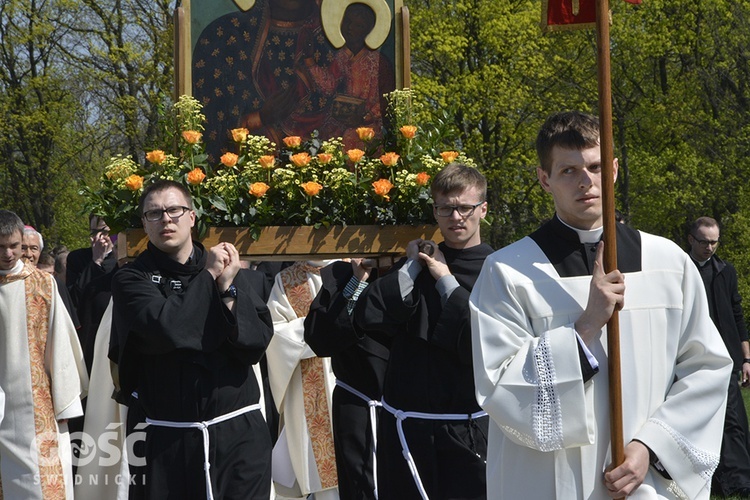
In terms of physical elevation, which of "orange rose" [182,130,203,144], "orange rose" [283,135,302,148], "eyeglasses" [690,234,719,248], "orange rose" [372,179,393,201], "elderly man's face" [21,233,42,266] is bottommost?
"eyeglasses" [690,234,719,248]

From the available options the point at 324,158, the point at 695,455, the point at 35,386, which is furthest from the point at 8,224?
the point at 695,455

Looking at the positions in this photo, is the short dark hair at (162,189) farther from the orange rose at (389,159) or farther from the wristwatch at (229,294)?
the orange rose at (389,159)

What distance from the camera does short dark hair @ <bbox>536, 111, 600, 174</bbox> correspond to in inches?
148

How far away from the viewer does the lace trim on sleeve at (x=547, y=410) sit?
11.5 ft

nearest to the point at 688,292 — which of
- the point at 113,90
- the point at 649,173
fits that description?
the point at 649,173

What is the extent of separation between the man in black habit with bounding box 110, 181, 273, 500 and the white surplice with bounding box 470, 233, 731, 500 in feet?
6.78

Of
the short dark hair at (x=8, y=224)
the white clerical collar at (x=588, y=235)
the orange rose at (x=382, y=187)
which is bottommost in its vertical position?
the white clerical collar at (x=588, y=235)

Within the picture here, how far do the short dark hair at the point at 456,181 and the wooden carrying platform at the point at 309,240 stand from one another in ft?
1.74

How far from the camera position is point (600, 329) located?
139 inches

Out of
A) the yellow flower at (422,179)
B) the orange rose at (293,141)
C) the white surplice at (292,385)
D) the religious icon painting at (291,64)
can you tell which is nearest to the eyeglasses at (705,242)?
the white surplice at (292,385)

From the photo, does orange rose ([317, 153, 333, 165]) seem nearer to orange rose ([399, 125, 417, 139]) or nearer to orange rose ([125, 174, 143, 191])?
orange rose ([399, 125, 417, 139])

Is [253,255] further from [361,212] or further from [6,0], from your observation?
[6,0]

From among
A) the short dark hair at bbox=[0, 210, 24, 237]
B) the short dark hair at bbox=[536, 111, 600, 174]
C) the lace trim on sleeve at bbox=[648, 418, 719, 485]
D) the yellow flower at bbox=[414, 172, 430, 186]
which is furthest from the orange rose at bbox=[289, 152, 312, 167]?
the lace trim on sleeve at bbox=[648, 418, 719, 485]

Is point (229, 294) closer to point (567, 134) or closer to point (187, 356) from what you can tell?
point (187, 356)
